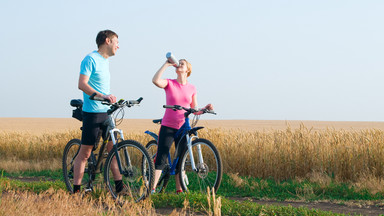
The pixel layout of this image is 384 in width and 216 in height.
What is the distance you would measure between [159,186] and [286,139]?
187 inches

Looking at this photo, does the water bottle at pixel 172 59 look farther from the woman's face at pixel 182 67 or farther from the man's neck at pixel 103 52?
the man's neck at pixel 103 52

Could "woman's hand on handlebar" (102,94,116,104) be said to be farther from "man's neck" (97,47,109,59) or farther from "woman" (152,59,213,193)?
"woman" (152,59,213,193)

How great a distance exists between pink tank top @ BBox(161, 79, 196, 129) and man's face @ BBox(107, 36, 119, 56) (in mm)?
983

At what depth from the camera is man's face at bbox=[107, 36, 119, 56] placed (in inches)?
259

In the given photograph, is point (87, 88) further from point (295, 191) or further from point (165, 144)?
point (295, 191)

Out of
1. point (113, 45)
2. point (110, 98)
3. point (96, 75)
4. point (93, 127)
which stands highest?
point (113, 45)

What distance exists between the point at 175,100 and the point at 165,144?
741 mm

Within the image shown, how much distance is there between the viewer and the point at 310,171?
10445mm

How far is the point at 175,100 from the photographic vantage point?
22.9 feet

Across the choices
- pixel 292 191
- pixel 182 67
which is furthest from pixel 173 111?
pixel 292 191

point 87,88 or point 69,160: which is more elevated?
point 87,88

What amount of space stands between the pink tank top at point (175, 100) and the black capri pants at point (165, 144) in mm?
99

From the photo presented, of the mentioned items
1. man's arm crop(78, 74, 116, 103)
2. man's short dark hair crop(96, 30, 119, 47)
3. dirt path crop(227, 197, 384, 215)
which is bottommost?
dirt path crop(227, 197, 384, 215)

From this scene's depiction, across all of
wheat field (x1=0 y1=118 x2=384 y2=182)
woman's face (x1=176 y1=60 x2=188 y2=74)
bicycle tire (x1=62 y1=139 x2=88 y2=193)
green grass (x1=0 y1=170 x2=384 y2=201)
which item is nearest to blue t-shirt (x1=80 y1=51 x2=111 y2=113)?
woman's face (x1=176 y1=60 x2=188 y2=74)
